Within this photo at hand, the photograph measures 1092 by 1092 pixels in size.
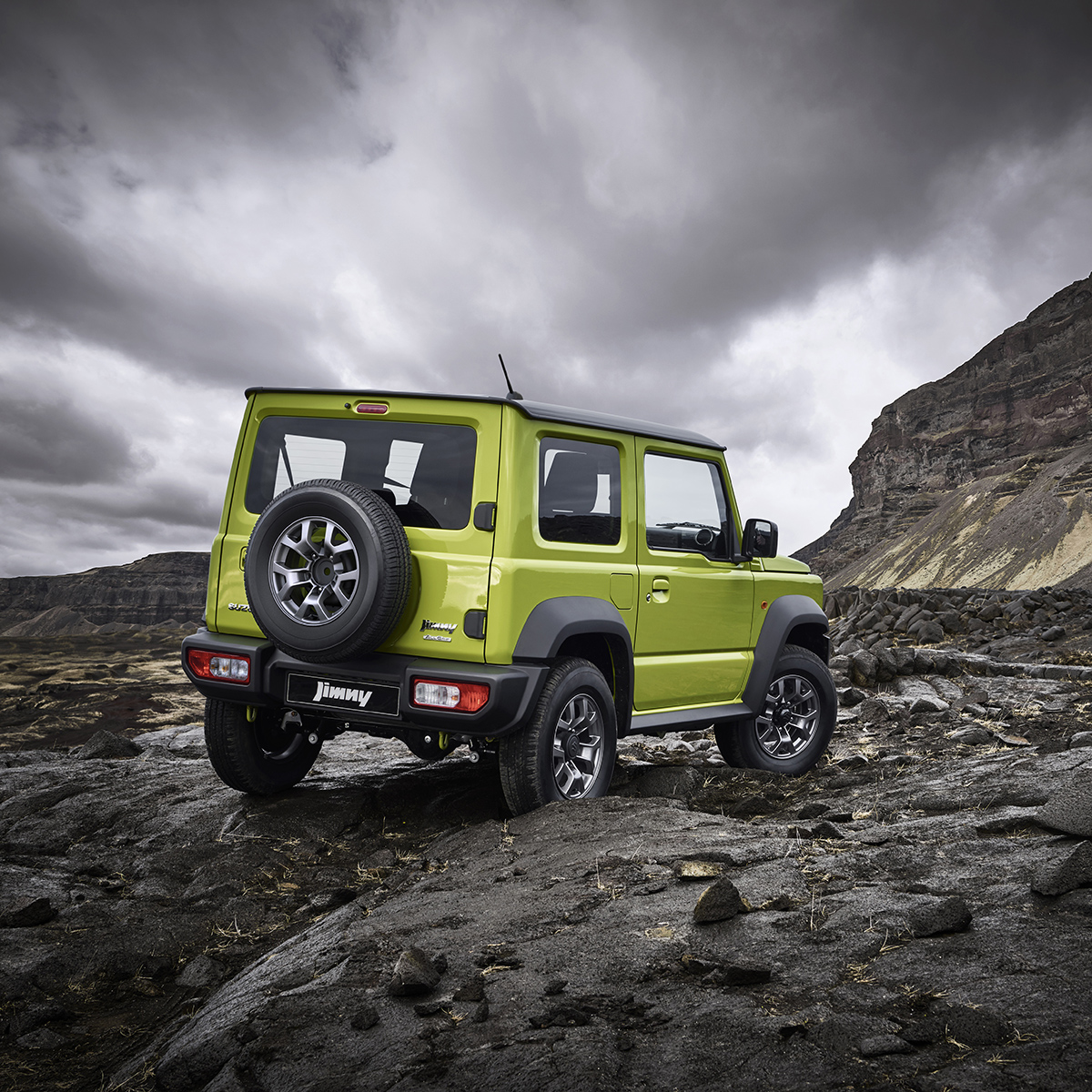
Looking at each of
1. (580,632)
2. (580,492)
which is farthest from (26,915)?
(580,492)

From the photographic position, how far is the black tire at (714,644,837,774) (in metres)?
6.07

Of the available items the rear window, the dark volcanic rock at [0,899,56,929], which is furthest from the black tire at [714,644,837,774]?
the dark volcanic rock at [0,899,56,929]

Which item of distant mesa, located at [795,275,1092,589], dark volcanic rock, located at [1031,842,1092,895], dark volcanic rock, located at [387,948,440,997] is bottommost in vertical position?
dark volcanic rock, located at [387,948,440,997]

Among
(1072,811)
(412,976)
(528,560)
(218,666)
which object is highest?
(528,560)

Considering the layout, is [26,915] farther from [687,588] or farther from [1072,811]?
[1072,811]

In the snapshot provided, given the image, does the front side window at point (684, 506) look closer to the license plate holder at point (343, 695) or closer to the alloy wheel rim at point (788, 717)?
the alloy wheel rim at point (788, 717)

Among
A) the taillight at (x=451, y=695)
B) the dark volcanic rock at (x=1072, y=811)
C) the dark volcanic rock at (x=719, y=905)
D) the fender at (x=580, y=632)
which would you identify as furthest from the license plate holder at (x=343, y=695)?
the dark volcanic rock at (x=1072, y=811)

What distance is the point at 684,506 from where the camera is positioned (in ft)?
18.2

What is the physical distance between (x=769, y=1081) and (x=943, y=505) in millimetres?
66650

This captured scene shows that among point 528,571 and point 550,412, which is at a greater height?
point 550,412

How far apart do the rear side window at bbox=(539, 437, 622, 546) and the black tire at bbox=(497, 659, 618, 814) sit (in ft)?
2.47

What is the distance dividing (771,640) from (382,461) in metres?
Result: 3.06

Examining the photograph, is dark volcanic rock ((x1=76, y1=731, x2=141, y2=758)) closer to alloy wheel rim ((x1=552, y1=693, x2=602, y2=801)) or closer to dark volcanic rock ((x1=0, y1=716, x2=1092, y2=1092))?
dark volcanic rock ((x1=0, y1=716, x2=1092, y2=1092))

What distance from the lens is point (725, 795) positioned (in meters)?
5.07
